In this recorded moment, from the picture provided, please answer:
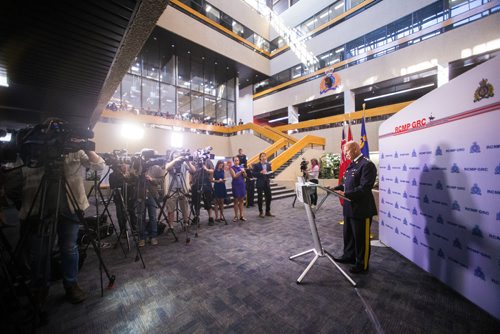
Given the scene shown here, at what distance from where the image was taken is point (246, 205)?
682 cm

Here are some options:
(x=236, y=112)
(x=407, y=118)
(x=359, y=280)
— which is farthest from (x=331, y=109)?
(x=359, y=280)

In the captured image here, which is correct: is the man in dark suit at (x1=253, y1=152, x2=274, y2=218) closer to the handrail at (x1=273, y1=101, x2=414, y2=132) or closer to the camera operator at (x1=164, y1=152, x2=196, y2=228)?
the camera operator at (x1=164, y1=152, x2=196, y2=228)

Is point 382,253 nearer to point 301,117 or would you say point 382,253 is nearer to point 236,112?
point 236,112

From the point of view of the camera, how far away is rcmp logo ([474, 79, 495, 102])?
5.67 feet

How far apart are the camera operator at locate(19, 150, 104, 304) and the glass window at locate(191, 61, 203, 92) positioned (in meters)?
15.3

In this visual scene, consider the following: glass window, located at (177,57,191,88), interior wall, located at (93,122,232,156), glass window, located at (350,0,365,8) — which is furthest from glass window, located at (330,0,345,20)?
interior wall, located at (93,122,232,156)

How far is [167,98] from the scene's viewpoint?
14.9 metres

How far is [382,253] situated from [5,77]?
705 centimetres

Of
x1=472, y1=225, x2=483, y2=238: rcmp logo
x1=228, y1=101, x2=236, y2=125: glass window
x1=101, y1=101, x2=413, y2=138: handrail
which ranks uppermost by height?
x1=228, y1=101, x2=236, y2=125: glass window

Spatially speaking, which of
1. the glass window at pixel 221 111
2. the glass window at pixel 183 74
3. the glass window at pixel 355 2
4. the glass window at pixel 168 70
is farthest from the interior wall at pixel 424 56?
the glass window at pixel 168 70

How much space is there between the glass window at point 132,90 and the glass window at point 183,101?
264 cm

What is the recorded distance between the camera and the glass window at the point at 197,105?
635 inches

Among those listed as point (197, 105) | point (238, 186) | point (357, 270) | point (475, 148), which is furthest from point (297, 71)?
point (357, 270)

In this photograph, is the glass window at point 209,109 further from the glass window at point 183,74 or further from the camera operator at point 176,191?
the camera operator at point 176,191
